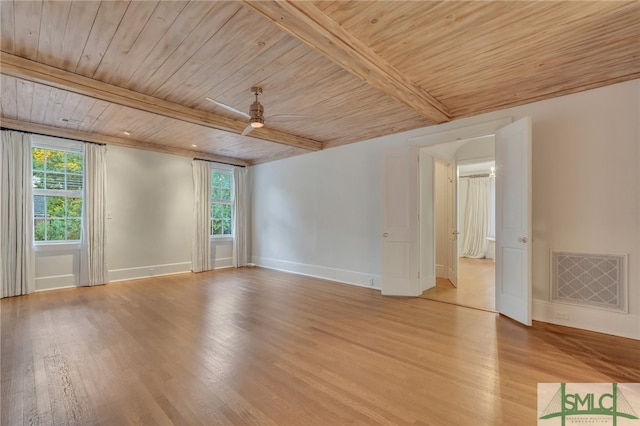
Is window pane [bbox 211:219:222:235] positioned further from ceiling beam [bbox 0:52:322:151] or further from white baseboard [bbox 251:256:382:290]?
ceiling beam [bbox 0:52:322:151]

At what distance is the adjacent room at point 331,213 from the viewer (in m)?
2.05

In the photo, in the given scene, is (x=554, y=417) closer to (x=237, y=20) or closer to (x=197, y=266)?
(x=237, y=20)

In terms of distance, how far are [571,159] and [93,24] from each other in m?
5.01

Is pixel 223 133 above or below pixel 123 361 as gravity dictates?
above

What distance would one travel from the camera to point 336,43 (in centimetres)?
229

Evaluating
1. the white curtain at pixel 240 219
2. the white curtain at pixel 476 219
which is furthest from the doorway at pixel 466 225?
the white curtain at pixel 240 219

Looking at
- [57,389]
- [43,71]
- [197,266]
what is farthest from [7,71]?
[197,266]

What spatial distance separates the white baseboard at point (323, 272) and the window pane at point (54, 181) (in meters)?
4.30

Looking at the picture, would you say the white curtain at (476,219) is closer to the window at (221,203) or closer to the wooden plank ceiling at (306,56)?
the wooden plank ceiling at (306,56)

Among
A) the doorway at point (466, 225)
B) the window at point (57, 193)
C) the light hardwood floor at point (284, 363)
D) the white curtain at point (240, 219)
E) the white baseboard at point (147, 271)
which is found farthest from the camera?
the white curtain at point (240, 219)

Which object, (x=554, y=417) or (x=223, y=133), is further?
(x=223, y=133)

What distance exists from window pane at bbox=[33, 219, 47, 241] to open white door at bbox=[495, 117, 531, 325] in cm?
741

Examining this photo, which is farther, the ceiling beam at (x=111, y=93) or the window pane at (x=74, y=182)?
the window pane at (x=74, y=182)

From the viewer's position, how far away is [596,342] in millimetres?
2838
